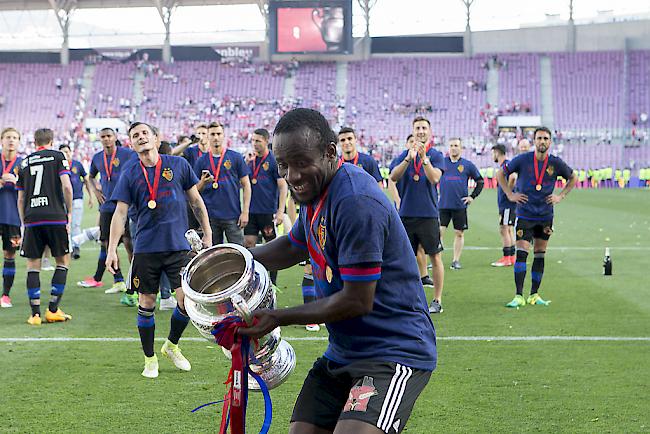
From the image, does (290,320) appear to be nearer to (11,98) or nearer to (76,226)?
(76,226)

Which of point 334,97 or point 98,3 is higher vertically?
point 98,3

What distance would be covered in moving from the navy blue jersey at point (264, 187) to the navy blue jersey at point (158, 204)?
13.8 feet

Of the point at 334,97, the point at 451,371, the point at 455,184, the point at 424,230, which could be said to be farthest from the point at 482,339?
the point at 334,97

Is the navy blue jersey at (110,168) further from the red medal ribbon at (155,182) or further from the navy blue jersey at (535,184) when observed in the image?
the navy blue jersey at (535,184)

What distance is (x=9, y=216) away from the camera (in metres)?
11.5

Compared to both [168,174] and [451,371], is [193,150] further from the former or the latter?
[451,371]

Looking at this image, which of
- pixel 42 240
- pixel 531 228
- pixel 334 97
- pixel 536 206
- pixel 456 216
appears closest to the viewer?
pixel 42 240

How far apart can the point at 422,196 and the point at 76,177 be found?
7.68 meters

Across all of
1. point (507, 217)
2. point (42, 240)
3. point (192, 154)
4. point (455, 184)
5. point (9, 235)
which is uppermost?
point (192, 154)

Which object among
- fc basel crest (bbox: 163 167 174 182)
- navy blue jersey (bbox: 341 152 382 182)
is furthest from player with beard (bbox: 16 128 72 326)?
navy blue jersey (bbox: 341 152 382 182)

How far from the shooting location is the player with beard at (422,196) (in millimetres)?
10578

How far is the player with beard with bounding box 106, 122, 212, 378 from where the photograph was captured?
766 centimetres

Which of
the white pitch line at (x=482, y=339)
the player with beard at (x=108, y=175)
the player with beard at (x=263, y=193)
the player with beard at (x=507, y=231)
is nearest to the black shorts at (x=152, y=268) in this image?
the white pitch line at (x=482, y=339)

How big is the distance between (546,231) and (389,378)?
7.94 meters
